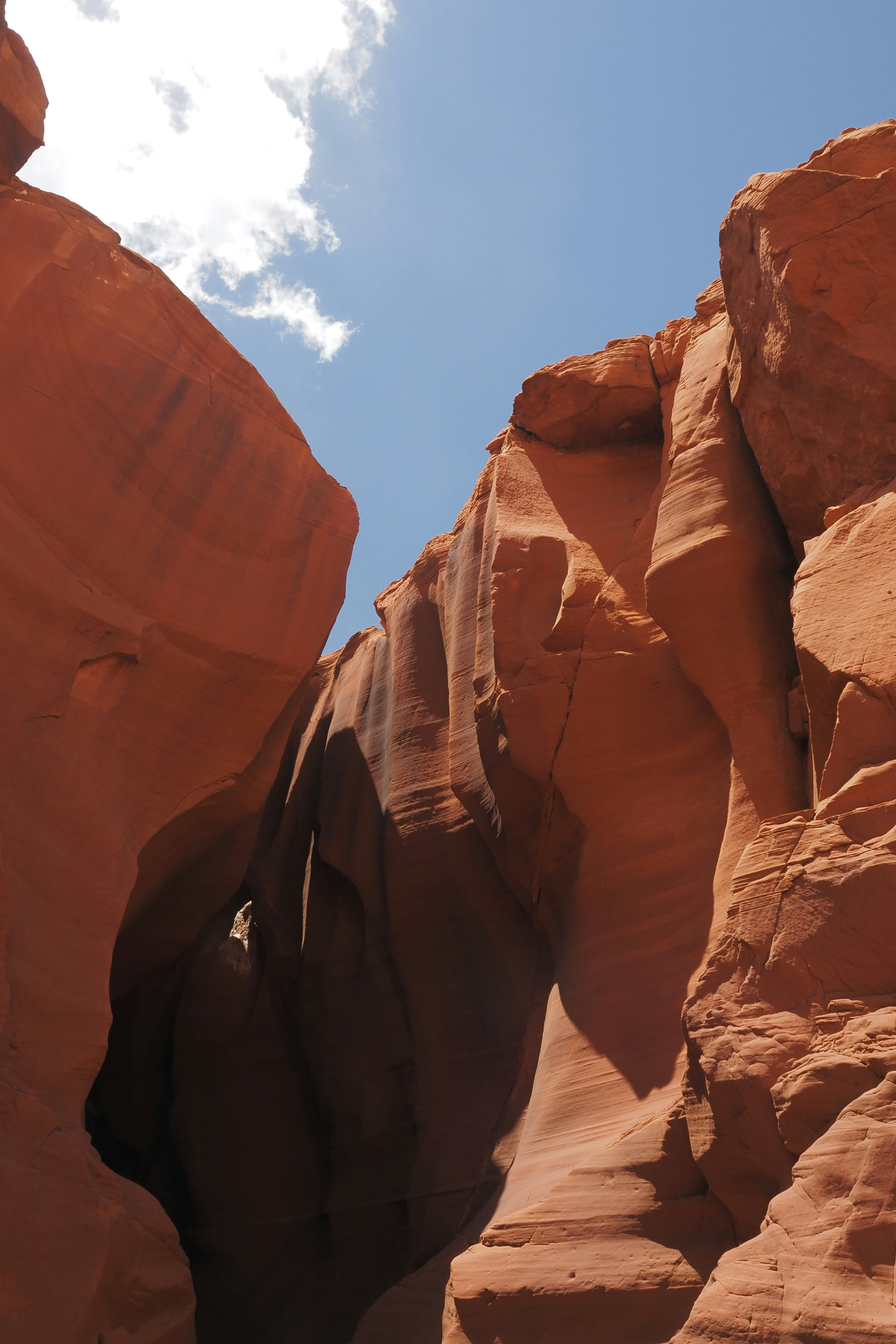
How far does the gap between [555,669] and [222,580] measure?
10.5ft

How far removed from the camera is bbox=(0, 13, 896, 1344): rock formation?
6750 millimetres

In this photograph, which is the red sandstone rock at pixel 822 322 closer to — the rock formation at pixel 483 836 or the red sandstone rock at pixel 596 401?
the rock formation at pixel 483 836

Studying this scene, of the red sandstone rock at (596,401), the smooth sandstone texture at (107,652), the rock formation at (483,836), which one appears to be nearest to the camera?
the rock formation at (483,836)

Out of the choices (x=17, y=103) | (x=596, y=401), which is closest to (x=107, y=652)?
(x=17, y=103)

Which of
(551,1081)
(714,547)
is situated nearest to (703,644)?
(714,547)

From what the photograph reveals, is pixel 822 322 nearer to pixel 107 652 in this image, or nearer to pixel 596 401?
pixel 596 401

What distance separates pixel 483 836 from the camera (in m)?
12.7

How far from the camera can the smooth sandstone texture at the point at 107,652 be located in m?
7.43

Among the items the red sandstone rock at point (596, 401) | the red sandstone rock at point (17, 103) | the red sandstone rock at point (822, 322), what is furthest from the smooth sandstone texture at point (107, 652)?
the red sandstone rock at point (822, 322)

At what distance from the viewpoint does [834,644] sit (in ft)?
23.5

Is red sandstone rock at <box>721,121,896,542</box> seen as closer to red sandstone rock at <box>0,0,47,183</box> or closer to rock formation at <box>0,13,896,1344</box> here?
rock formation at <box>0,13,896,1344</box>

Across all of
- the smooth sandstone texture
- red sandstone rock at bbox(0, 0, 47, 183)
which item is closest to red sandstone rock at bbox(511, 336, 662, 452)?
the smooth sandstone texture

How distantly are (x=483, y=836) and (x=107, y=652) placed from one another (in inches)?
200

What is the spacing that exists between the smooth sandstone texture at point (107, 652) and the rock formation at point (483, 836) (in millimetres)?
34
